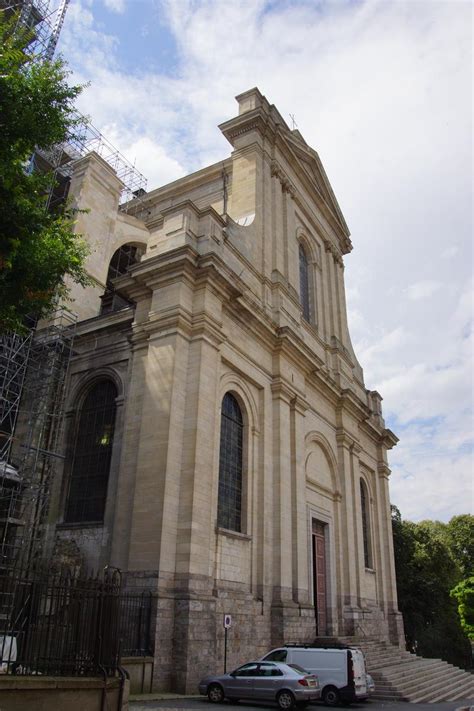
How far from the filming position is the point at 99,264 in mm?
24062

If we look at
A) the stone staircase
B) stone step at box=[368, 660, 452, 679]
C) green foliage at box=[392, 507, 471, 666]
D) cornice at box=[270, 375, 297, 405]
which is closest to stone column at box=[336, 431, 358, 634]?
the stone staircase

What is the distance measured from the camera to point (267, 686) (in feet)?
40.6

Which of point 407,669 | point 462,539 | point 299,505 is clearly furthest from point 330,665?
point 462,539

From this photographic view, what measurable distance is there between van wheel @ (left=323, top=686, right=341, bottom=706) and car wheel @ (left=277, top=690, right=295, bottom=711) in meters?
2.04

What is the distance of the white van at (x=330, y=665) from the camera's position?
45.3 ft

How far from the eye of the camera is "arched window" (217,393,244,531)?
665 inches

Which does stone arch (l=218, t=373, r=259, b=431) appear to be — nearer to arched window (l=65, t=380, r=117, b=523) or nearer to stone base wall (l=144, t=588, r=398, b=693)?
arched window (l=65, t=380, r=117, b=523)

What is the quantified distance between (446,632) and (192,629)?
2974 centimetres

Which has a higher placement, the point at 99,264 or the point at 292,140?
the point at 292,140

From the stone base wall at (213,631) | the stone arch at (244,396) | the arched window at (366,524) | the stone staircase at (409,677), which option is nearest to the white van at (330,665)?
the stone base wall at (213,631)

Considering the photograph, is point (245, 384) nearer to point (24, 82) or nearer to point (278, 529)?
point (278, 529)

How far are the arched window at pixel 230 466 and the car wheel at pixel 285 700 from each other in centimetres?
496

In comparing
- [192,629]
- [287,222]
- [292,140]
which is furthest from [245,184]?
[192,629]

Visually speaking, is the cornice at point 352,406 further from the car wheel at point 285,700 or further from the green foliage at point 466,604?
the green foliage at point 466,604
